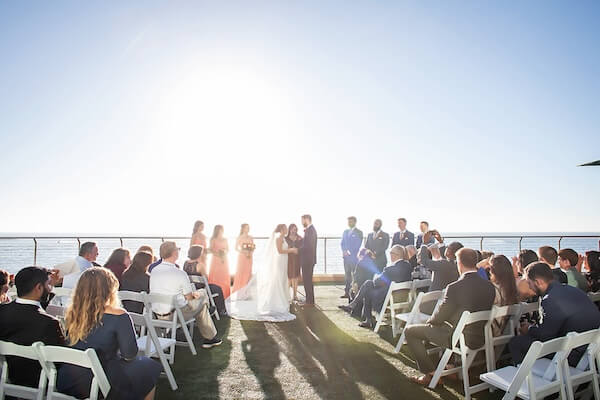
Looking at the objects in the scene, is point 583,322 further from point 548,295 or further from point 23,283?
point 23,283

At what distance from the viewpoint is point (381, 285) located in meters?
5.94

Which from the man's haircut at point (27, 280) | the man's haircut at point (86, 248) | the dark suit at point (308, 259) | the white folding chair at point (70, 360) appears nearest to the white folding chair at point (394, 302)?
the dark suit at point (308, 259)

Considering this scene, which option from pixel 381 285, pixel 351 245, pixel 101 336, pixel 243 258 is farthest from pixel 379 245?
pixel 101 336

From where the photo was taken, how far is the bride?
22.7 feet

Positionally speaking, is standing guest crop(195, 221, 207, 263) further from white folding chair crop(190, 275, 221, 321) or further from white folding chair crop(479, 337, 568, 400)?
white folding chair crop(479, 337, 568, 400)

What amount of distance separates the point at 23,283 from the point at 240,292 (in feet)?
18.4

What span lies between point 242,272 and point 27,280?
592cm

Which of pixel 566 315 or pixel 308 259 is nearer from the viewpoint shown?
pixel 566 315

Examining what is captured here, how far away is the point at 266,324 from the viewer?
6.27 m

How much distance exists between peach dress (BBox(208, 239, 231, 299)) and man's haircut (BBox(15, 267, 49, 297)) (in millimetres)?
4906

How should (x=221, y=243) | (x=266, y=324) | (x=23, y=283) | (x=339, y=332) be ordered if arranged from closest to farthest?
(x=23, y=283) → (x=339, y=332) → (x=266, y=324) → (x=221, y=243)

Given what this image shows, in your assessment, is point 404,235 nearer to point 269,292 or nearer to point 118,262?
point 269,292

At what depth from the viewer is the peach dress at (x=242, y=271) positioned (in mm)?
8391

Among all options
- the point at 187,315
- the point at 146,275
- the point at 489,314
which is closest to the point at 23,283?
the point at 146,275
